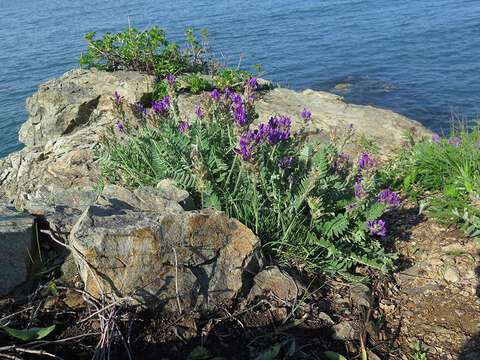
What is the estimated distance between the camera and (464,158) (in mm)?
4285

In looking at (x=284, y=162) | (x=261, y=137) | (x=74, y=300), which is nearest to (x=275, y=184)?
(x=284, y=162)

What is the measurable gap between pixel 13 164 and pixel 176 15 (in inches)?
637

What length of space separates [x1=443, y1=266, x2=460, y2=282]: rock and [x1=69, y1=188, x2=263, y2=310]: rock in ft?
5.85

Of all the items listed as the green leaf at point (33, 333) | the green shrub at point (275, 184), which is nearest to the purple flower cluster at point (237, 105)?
the green shrub at point (275, 184)

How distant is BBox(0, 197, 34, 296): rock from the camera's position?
2176 millimetres

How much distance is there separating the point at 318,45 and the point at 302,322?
1525cm

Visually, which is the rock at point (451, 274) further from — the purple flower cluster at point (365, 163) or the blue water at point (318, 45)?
the blue water at point (318, 45)

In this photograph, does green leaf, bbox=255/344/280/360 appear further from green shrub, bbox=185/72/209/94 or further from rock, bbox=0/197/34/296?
green shrub, bbox=185/72/209/94

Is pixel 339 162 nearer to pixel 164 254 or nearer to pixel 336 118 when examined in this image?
pixel 164 254

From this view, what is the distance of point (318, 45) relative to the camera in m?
15.7

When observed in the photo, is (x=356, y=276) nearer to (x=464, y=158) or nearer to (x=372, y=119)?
(x=464, y=158)

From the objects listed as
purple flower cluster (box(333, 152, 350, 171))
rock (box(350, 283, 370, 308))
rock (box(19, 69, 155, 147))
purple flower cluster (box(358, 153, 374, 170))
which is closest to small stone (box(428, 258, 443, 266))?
rock (box(350, 283, 370, 308))

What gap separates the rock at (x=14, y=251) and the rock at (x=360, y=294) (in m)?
2.38

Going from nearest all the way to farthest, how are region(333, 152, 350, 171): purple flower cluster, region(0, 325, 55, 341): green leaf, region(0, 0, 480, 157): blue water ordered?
1. region(0, 325, 55, 341): green leaf
2. region(333, 152, 350, 171): purple flower cluster
3. region(0, 0, 480, 157): blue water
